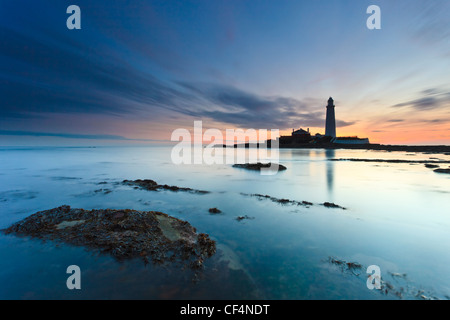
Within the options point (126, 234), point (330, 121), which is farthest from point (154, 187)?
point (330, 121)

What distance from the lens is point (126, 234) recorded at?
19.5 feet

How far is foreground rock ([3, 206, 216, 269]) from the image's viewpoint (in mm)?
5195

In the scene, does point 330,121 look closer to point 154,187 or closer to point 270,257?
point 154,187

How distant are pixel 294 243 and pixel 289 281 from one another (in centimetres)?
204

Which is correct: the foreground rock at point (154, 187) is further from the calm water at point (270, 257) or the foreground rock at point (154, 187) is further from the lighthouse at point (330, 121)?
the lighthouse at point (330, 121)

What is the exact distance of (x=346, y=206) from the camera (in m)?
10.2

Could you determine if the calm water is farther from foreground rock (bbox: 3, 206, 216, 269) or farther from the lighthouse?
the lighthouse

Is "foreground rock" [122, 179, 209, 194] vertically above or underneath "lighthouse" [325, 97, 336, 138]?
underneath

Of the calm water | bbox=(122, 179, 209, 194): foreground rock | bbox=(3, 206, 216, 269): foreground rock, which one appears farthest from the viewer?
bbox=(122, 179, 209, 194): foreground rock

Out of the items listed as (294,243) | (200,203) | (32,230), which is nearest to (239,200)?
(200,203)

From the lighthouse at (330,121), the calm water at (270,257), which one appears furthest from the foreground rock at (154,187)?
the lighthouse at (330,121)

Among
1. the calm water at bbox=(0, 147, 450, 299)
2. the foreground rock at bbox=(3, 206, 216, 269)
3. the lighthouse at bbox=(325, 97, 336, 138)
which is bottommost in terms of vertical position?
the calm water at bbox=(0, 147, 450, 299)

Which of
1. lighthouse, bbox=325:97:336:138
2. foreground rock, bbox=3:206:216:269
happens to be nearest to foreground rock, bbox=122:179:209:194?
foreground rock, bbox=3:206:216:269
